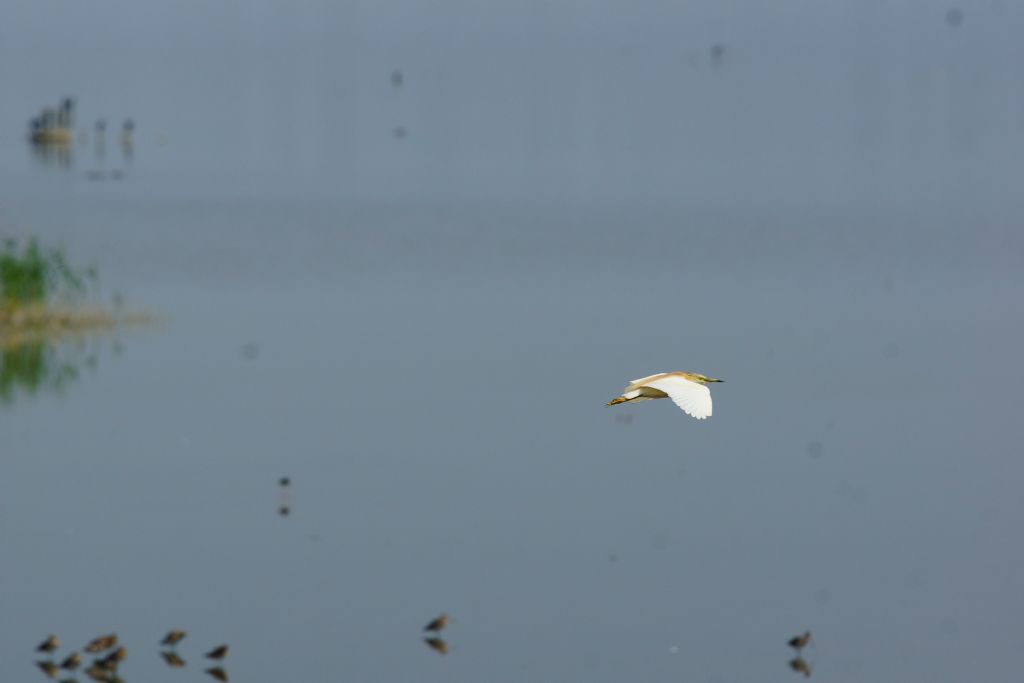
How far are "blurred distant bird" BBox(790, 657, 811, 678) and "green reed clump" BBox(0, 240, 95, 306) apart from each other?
1241 centimetres

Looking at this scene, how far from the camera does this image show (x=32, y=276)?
2564cm

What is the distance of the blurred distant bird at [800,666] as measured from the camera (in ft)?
53.5

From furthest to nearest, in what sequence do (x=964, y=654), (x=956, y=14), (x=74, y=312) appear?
(x=956, y=14)
(x=74, y=312)
(x=964, y=654)

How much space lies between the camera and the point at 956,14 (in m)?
134

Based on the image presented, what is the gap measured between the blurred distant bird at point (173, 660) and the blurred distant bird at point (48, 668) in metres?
0.84

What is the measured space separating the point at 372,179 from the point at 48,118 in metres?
18.8

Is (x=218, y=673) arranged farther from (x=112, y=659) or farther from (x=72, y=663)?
(x=72, y=663)

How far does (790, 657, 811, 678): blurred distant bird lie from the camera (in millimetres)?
16297

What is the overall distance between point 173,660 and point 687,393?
7.86 meters

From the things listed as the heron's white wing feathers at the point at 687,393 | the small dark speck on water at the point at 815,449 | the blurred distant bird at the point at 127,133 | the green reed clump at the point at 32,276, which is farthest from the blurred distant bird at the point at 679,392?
the blurred distant bird at the point at 127,133

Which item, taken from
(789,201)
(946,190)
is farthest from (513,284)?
(946,190)

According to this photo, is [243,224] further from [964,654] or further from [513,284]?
[964,654]

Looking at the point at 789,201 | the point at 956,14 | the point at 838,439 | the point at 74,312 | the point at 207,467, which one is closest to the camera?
the point at 207,467

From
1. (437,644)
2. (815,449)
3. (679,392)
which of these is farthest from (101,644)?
(815,449)
